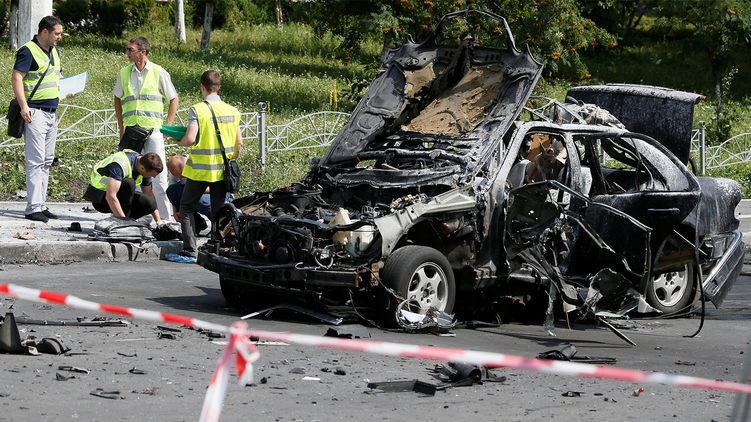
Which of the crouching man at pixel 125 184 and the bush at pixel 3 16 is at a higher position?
the bush at pixel 3 16

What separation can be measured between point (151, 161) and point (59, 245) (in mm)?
1448

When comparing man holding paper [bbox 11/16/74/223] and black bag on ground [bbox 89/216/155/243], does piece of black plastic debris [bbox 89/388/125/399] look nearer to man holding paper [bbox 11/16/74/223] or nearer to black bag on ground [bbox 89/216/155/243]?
black bag on ground [bbox 89/216/155/243]

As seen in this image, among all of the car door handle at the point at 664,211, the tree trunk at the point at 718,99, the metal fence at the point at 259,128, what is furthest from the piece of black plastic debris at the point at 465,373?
the tree trunk at the point at 718,99

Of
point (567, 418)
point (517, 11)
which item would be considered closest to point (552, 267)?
point (567, 418)

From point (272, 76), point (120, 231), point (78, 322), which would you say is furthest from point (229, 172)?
point (272, 76)

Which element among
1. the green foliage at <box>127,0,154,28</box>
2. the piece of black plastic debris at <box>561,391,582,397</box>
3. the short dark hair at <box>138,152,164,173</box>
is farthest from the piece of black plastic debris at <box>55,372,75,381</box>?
the green foliage at <box>127,0,154,28</box>

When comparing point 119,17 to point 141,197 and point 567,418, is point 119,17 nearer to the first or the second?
point 141,197

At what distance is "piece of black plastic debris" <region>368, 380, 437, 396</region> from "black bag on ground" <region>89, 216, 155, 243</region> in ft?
19.6

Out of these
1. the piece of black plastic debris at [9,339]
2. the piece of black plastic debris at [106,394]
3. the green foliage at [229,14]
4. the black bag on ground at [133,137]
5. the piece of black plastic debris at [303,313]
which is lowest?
the piece of black plastic debris at [303,313]

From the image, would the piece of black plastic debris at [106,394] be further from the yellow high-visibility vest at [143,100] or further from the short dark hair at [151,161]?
the yellow high-visibility vest at [143,100]

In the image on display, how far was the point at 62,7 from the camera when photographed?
37.1m

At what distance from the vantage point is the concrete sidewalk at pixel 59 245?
923cm

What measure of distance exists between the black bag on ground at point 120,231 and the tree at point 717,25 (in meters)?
24.7

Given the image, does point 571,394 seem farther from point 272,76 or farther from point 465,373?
point 272,76
